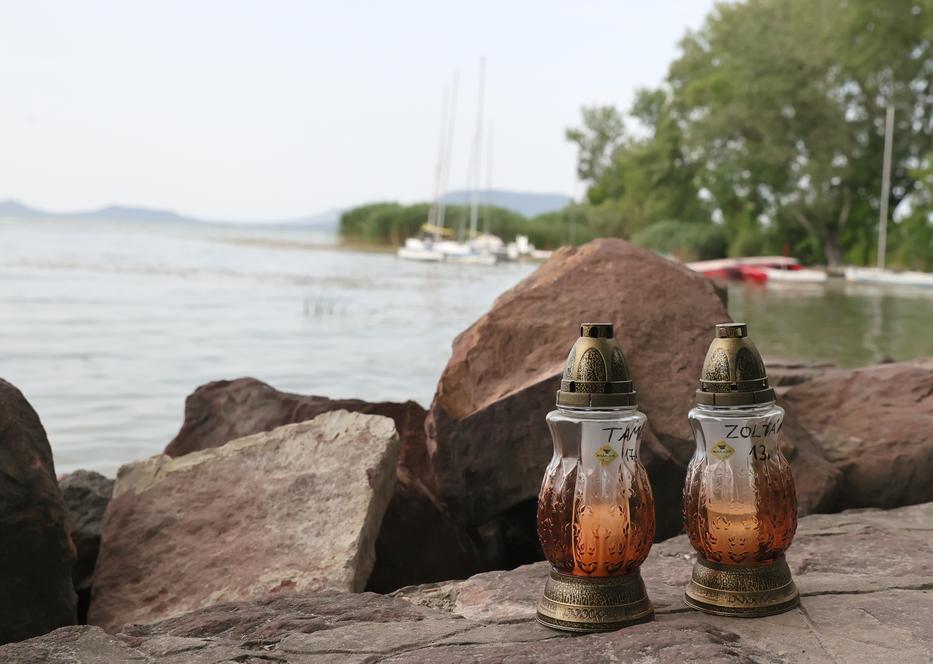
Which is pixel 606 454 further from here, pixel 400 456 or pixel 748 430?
pixel 400 456

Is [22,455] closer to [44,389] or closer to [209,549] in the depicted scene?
[209,549]

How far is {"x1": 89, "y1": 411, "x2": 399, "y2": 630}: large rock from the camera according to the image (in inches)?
130

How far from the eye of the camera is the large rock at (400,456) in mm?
4035

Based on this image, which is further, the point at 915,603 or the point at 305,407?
the point at 305,407

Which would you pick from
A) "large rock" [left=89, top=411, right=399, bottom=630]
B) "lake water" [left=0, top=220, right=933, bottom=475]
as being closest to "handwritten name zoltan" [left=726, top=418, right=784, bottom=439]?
"large rock" [left=89, top=411, right=399, bottom=630]

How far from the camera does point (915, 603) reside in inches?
92.4

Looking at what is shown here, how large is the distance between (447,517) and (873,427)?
185 centimetres

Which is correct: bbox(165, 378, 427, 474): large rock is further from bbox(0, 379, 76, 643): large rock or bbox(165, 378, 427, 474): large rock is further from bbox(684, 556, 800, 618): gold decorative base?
bbox(684, 556, 800, 618): gold decorative base

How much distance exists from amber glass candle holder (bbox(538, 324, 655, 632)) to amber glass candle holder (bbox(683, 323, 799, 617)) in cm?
14

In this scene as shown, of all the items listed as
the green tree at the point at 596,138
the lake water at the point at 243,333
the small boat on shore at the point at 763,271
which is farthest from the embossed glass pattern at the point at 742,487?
the green tree at the point at 596,138

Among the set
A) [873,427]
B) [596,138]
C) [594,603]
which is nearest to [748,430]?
[594,603]

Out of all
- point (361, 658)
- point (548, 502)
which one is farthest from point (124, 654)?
point (548, 502)

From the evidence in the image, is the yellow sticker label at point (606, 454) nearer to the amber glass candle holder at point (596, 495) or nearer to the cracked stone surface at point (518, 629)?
the amber glass candle holder at point (596, 495)

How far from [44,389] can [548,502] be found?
30.4ft
